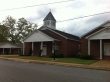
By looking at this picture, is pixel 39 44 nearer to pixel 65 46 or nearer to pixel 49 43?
pixel 49 43

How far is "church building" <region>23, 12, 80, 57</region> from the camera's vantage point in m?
40.6

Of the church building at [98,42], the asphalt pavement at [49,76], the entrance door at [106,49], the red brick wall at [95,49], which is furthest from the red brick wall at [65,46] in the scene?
the asphalt pavement at [49,76]

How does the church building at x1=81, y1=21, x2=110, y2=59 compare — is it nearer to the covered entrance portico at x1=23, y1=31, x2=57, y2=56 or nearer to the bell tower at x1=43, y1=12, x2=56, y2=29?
the covered entrance portico at x1=23, y1=31, x2=57, y2=56

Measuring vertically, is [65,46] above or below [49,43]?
below

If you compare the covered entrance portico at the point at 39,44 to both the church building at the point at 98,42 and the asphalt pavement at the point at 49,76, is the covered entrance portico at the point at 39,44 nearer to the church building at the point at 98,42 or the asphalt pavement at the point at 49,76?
the church building at the point at 98,42

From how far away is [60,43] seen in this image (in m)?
41.3

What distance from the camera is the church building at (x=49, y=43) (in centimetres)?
4061

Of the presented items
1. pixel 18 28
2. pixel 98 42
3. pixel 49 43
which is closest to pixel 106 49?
pixel 98 42

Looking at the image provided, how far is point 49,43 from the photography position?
1693 inches

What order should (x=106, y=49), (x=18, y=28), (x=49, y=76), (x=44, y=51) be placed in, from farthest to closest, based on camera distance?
(x=18, y=28)
(x=44, y=51)
(x=106, y=49)
(x=49, y=76)

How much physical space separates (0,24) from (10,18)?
15.9 ft

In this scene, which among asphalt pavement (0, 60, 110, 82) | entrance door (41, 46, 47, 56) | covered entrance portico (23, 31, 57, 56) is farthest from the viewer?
entrance door (41, 46, 47, 56)

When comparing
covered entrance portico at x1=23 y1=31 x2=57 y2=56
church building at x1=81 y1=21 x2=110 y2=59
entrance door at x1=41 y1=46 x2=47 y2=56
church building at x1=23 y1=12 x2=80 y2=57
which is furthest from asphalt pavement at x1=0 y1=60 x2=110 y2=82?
entrance door at x1=41 y1=46 x2=47 y2=56

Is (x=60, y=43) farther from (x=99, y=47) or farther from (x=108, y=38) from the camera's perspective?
(x=108, y=38)
